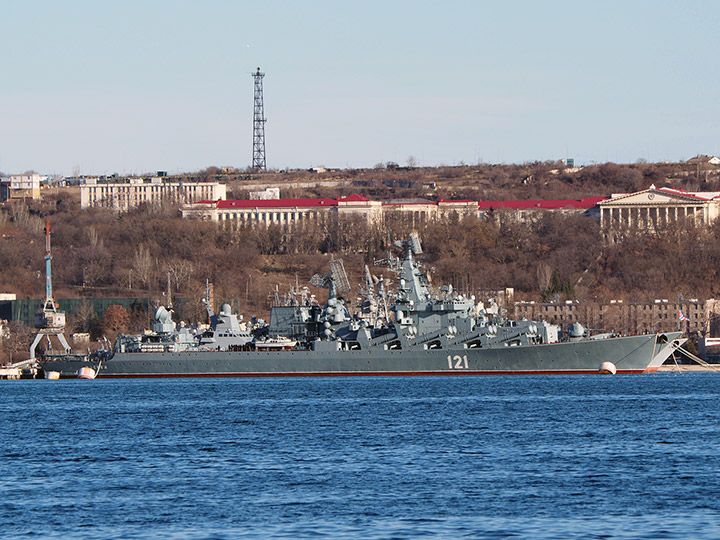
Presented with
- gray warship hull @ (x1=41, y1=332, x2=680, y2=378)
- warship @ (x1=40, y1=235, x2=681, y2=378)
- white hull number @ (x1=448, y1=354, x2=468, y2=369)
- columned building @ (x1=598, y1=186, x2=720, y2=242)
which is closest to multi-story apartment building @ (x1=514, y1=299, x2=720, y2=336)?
warship @ (x1=40, y1=235, x2=681, y2=378)

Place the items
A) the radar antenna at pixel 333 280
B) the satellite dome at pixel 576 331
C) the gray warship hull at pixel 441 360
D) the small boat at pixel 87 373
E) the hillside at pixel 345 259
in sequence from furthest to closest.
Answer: the hillside at pixel 345 259 < the small boat at pixel 87 373 < the radar antenna at pixel 333 280 < the satellite dome at pixel 576 331 < the gray warship hull at pixel 441 360

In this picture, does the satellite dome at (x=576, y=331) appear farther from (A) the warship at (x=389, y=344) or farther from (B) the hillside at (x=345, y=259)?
(B) the hillside at (x=345, y=259)

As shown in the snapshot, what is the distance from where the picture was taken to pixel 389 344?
9100cm

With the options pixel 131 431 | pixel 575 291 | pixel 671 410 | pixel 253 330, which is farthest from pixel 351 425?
pixel 575 291

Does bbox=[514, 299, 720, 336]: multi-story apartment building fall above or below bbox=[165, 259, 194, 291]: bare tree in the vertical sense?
below

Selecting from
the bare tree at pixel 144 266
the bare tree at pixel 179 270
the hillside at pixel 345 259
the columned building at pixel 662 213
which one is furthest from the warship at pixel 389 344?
the columned building at pixel 662 213

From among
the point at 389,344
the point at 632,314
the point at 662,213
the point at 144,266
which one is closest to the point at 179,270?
the point at 144,266

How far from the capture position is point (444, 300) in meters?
90.1

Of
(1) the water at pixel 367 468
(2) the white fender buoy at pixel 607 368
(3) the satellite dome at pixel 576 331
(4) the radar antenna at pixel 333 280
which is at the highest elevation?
(4) the radar antenna at pixel 333 280

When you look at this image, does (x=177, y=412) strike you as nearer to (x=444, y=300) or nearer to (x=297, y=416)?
(x=297, y=416)

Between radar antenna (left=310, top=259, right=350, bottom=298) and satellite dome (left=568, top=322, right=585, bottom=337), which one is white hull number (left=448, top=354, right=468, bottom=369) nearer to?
satellite dome (left=568, top=322, right=585, bottom=337)

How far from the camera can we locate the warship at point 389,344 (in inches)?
3514

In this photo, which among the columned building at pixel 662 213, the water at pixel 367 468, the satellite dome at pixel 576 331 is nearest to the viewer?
the water at pixel 367 468

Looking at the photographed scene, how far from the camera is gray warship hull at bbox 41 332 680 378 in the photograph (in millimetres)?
89062
